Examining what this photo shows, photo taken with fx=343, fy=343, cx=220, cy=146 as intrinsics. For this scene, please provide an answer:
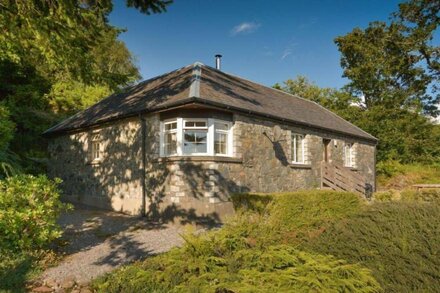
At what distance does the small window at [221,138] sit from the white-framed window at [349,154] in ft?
32.0

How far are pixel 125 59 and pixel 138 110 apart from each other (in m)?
26.5

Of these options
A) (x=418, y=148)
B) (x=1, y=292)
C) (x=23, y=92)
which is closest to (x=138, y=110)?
(x=1, y=292)

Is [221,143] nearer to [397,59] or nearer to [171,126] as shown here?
[171,126]

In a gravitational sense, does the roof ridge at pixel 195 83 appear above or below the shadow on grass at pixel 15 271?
above

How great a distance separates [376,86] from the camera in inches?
1256

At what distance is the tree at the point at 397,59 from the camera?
88.5 feet

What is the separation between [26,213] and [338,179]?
13900mm

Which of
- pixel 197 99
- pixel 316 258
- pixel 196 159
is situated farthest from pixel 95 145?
pixel 316 258

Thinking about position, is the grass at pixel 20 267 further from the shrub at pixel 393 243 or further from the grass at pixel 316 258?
the shrub at pixel 393 243

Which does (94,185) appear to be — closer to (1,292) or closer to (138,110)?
(138,110)

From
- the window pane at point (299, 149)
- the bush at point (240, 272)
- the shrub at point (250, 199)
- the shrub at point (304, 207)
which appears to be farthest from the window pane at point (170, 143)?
the bush at point (240, 272)

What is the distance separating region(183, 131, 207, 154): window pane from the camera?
11.2 metres

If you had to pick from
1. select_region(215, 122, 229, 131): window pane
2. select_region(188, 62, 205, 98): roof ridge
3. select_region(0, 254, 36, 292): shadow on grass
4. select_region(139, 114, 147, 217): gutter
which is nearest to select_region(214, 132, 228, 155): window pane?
select_region(215, 122, 229, 131): window pane

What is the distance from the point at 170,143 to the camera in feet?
38.2
